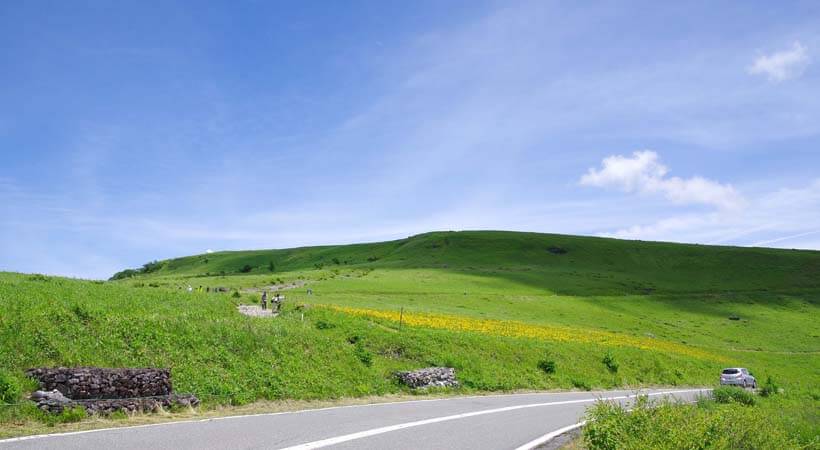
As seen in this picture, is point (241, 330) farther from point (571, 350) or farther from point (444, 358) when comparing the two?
point (571, 350)

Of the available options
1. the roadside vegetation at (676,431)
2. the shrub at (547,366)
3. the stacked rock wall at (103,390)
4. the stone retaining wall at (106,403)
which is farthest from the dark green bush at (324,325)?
the roadside vegetation at (676,431)

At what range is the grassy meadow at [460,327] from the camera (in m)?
18.4

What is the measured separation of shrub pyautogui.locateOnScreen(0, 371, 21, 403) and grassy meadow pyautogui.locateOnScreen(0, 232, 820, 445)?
0.16 ft

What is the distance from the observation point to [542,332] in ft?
164

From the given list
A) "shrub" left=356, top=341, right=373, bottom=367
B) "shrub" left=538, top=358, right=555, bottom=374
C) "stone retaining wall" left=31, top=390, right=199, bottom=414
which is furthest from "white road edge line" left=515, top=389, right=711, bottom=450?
"shrub" left=538, top=358, right=555, bottom=374

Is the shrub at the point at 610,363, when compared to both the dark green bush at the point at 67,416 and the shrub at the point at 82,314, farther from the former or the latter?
the dark green bush at the point at 67,416

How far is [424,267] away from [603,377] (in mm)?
77136

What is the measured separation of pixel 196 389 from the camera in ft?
56.3

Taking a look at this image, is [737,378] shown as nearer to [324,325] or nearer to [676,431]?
[324,325]

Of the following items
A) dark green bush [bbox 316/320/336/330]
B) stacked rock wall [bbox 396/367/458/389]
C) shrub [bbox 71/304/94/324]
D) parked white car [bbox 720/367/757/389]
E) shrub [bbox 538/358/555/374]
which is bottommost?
parked white car [bbox 720/367/757/389]

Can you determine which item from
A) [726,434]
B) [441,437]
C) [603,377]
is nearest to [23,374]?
[441,437]

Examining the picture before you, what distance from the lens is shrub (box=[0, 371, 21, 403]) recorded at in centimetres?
1329

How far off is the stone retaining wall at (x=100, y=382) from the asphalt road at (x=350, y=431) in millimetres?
2635

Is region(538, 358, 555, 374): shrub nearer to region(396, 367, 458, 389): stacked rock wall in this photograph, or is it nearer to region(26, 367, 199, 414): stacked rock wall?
region(396, 367, 458, 389): stacked rock wall
